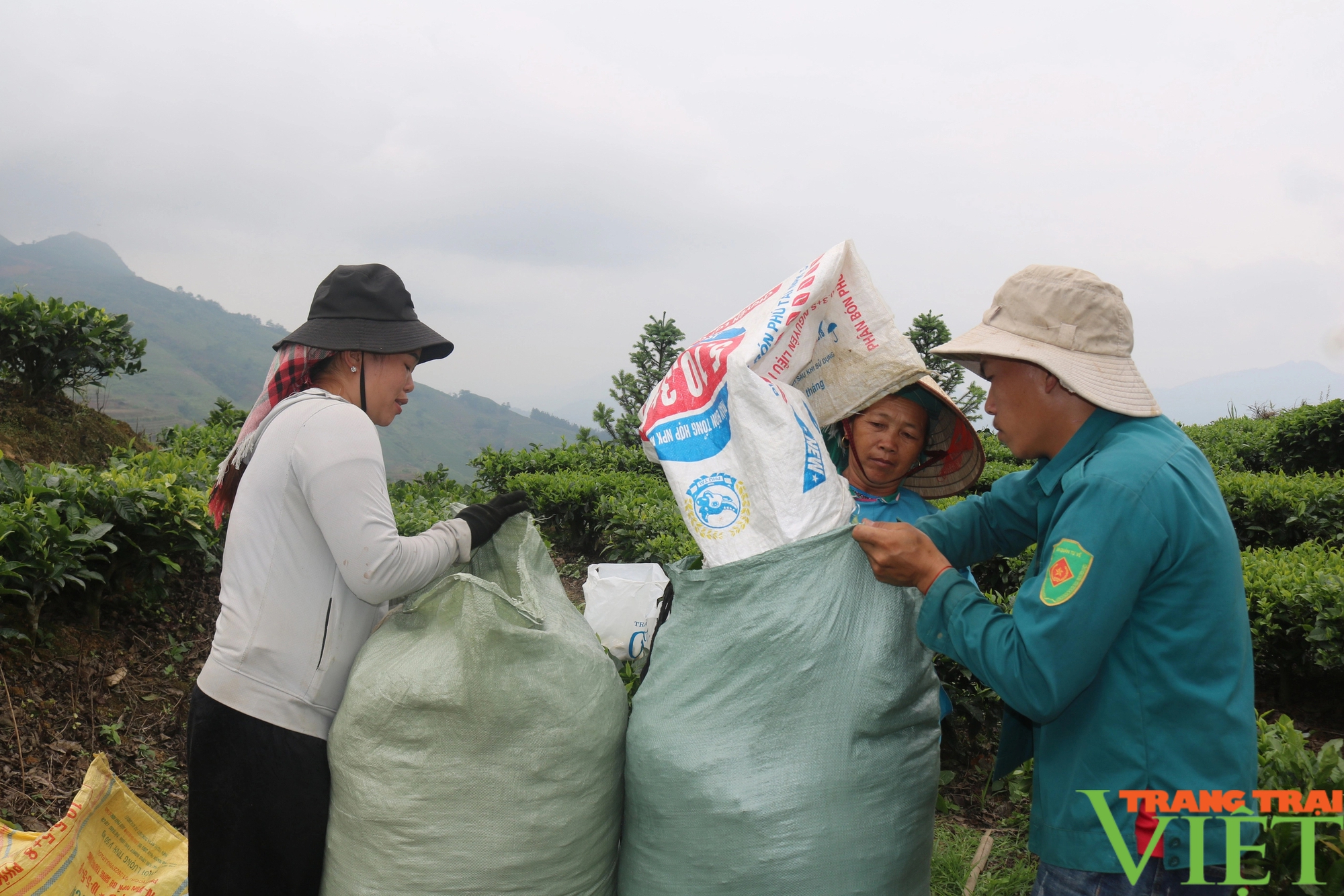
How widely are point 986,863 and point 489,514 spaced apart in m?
2.07

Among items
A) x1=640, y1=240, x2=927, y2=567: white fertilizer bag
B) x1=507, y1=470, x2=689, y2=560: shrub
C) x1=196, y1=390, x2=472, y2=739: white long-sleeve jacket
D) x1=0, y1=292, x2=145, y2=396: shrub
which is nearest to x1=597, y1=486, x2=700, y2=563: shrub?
x1=507, y1=470, x2=689, y2=560: shrub

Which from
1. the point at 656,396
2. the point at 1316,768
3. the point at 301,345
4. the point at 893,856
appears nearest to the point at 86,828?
the point at 301,345

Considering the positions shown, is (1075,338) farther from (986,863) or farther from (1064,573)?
(986,863)

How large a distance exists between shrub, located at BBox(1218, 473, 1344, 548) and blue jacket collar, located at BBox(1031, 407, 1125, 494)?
4.43 metres

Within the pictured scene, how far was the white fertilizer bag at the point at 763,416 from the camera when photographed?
64.9 inches

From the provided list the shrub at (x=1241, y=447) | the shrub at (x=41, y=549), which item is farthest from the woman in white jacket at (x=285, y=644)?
the shrub at (x=1241, y=447)

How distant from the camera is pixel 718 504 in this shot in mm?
1671

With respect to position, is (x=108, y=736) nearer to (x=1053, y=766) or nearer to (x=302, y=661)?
(x=302, y=661)

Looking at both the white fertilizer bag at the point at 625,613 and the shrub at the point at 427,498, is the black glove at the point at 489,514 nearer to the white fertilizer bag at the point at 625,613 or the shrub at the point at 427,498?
the white fertilizer bag at the point at 625,613

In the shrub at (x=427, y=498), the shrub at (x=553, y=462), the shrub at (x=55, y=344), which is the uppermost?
the shrub at (x=55, y=344)

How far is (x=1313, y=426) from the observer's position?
25.6 ft

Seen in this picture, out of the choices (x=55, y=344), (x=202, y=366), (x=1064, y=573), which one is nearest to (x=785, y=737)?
(x=1064, y=573)

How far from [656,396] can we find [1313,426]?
28.0 feet

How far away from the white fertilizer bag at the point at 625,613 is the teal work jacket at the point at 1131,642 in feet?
3.81
